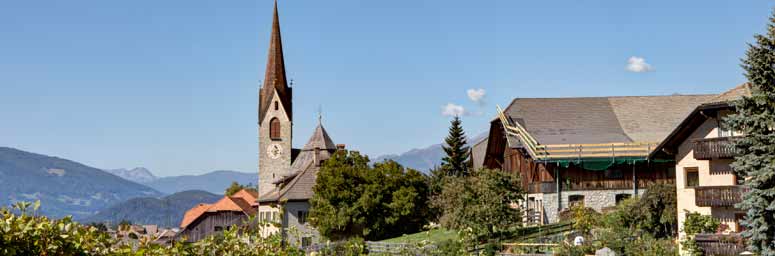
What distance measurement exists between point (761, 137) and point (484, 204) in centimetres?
2164

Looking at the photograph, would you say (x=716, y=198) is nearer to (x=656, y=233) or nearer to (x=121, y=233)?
(x=656, y=233)

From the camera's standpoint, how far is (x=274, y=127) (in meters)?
104

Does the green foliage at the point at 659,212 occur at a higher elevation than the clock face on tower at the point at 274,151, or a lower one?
lower

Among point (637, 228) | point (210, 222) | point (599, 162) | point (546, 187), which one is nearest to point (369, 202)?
point (546, 187)

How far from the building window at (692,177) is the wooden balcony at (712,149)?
278 centimetres

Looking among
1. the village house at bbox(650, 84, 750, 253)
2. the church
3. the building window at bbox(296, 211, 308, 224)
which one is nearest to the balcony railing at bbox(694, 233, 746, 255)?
the village house at bbox(650, 84, 750, 253)

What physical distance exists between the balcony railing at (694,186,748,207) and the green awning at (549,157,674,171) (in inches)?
640

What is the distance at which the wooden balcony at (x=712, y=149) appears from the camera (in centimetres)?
3431

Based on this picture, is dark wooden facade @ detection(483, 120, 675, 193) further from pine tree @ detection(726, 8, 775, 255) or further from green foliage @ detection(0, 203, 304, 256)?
green foliage @ detection(0, 203, 304, 256)

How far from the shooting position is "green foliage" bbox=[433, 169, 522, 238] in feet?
148

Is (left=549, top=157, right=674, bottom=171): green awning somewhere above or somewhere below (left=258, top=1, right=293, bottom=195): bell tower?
below

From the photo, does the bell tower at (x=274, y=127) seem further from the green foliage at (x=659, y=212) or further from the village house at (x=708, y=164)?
the village house at (x=708, y=164)

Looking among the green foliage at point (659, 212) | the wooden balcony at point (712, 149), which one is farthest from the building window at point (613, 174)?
the wooden balcony at point (712, 149)

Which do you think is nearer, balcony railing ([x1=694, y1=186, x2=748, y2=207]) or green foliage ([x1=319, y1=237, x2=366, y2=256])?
green foliage ([x1=319, y1=237, x2=366, y2=256])
